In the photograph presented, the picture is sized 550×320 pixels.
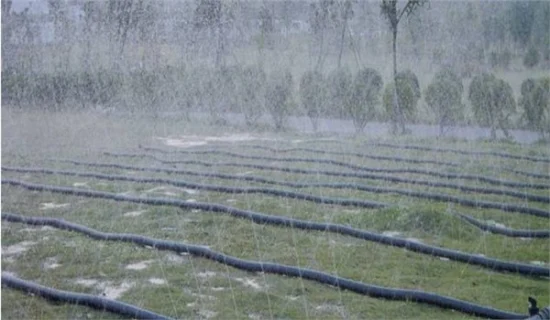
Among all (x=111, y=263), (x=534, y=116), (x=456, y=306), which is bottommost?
(x=456, y=306)

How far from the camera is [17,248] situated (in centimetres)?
215

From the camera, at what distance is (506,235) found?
277 centimetres

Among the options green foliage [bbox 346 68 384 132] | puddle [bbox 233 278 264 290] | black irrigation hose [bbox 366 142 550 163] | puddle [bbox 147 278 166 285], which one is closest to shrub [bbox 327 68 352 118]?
green foliage [bbox 346 68 384 132]

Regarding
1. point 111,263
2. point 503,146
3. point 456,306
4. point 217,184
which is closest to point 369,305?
point 456,306

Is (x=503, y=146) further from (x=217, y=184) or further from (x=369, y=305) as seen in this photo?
(x=369, y=305)

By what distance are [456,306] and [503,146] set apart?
6.93 ft

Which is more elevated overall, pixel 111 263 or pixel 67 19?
pixel 67 19

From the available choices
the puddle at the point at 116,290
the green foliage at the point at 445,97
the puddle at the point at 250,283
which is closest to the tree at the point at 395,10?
the green foliage at the point at 445,97

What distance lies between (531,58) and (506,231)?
5.28 ft

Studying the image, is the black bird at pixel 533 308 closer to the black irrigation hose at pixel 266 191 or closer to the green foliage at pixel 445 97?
the black irrigation hose at pixel 266 191

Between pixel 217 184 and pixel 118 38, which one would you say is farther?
pixel 217 184

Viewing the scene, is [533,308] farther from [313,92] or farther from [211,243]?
[313,92]

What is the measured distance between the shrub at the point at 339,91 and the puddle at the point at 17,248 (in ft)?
6.85

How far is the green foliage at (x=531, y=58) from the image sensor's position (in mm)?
3966
